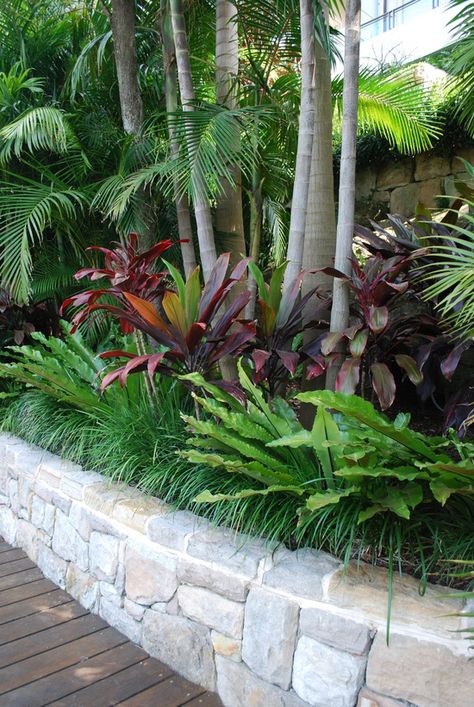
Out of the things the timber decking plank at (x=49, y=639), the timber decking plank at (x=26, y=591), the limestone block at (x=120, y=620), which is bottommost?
the timber decking plank at (x=26, y=591)

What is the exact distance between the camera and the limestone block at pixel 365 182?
5.77 m

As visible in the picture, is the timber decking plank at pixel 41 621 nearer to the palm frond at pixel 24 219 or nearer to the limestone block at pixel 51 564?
the limestone block at pixel 51 564

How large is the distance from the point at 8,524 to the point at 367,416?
A: 2688mm

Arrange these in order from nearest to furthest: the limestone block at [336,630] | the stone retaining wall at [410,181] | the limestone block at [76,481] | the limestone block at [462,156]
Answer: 1. the limestone block at [336,630]
2. the limestone block at [76,481]
3. the limestone block at [462,156]
4. the stone retaining wall at [410,181]

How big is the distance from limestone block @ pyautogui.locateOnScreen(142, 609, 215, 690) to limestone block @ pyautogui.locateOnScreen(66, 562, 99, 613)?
400 mm

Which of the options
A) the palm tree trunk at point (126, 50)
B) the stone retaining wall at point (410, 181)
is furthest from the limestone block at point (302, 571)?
the stone retaining wall at point (410, 181)

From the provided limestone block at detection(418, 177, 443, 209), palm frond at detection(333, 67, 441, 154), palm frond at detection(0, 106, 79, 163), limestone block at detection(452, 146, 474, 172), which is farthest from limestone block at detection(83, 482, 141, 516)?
limestone block at detection(452, 146, 474, 172)

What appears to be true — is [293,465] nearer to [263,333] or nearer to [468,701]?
[263,333]

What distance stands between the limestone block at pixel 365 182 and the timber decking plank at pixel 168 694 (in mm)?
Answer: 4794

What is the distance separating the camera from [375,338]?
2396mm

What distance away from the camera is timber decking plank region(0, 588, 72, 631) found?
2654mm

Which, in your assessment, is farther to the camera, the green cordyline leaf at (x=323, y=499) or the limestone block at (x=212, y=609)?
the limestone block at (x=212, y=609)

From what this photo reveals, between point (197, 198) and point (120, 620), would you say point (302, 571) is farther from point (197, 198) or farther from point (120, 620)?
point (197, 198)

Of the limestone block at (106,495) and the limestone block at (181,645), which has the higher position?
the limestone block at (106,495)
